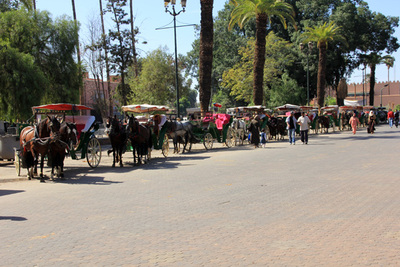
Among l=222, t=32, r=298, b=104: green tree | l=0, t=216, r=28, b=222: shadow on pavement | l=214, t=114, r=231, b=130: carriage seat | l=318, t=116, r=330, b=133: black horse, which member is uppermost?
l=222, t=32, r=298, b=104: green tree

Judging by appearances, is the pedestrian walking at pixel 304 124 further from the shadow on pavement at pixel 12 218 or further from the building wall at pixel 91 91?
the building wall at pixel 91 91

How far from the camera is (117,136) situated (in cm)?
1508

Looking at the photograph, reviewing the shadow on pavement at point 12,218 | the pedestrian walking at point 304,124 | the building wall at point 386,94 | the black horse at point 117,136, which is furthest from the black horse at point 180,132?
the building wall at point 386,94

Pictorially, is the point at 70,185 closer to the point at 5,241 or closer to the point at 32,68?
Answer: the point at 5,241

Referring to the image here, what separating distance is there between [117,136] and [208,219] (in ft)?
28.9

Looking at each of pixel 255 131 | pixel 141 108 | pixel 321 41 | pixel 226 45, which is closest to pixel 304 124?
pixel 255 131

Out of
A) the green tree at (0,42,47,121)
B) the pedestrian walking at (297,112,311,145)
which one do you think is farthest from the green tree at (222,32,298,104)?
the green tree at (0,42,47,121)

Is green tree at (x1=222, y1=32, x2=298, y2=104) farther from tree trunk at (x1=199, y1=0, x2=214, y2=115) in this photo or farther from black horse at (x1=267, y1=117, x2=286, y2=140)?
tree trunk at (x1=199, y1=0, x2=214, y2=115)

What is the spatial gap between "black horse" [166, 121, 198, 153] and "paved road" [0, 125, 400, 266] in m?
6.58

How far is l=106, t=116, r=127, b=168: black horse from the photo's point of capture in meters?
15.0

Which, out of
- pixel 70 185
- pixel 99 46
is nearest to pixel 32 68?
pixel 99 46

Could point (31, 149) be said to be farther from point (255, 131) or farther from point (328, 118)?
point (328, 118)

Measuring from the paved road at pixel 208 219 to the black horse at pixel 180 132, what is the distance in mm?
6581

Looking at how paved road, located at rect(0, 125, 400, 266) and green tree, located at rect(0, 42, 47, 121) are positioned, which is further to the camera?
green tree, located at rect(0, 42, 47, 121)
